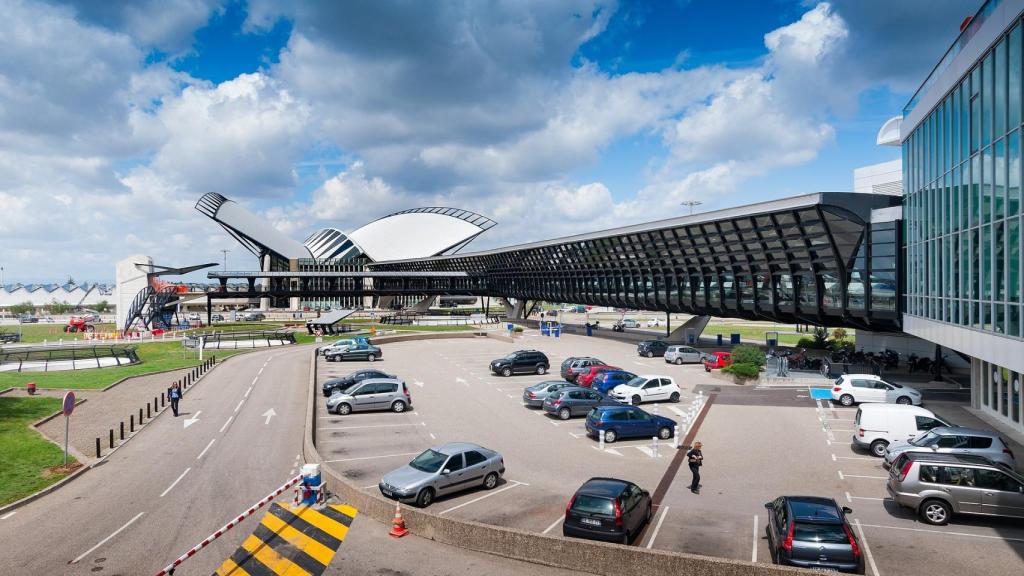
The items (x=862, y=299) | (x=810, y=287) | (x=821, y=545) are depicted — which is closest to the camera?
(x=821, y=545)

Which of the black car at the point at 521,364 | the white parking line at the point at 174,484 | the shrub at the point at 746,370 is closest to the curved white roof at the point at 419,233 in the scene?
the black car at the point at 521,364

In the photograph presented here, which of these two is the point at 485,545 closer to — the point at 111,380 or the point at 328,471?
the point at 328,471

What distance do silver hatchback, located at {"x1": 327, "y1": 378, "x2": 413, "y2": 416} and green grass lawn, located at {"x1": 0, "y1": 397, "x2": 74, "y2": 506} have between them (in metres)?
9.20

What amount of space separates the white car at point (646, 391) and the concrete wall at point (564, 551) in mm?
16341

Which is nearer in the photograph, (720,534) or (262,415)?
(720,534)

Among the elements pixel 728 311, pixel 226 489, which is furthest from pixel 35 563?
pixel 728 311

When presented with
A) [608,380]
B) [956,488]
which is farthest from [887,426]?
[608,380]

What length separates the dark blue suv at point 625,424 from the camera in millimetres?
20609

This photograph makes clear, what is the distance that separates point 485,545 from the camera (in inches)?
460

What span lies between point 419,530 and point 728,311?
39.7m

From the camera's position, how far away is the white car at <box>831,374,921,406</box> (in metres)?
26.8

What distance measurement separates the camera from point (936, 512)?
13.2 metres

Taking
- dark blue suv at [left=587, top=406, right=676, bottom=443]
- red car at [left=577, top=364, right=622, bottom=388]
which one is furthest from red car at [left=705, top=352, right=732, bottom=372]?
dark blue suv at [left=587, top=406, right=676, bottom=443]

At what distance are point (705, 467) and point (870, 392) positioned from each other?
44.7 ft
